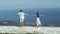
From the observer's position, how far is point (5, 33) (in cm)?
2042

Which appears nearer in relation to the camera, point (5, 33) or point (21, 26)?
point (5, 33)

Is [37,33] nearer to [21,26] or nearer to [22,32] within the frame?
[22,32]

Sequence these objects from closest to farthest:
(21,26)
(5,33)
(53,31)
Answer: (5,33) < (53,31) < (21,26)

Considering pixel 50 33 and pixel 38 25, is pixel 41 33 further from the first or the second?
pixel 38 25

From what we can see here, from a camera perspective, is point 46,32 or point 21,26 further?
point 21,26

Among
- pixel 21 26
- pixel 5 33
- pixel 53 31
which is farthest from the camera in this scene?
pixel 21 26

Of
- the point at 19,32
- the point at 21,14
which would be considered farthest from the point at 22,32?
the point at 21,14

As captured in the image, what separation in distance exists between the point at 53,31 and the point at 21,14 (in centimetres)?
259

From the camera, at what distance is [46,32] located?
21.5m

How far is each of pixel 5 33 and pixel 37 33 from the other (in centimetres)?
210

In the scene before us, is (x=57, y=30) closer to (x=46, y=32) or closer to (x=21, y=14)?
(x=46, y=32)

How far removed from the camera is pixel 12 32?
69.9 ft

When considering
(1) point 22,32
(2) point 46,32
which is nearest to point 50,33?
(2) point 46,32

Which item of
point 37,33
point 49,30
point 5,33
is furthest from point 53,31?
point 5,33
